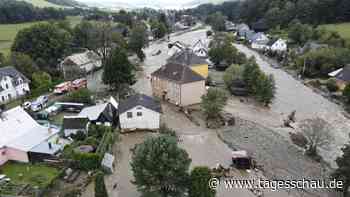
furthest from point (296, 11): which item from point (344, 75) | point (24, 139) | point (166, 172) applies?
point (24, 139)

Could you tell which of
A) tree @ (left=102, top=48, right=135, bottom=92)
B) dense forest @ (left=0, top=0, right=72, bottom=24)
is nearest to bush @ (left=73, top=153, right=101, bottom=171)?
tree @ (left=102, top=48, right=135, bottom=92)

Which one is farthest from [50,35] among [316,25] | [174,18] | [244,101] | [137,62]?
[174,18]

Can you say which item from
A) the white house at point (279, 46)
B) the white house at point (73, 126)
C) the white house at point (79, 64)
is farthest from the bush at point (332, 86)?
the white house at point (79, 64)

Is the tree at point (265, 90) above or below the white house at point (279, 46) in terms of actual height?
below

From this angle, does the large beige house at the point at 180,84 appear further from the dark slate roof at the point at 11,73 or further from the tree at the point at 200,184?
the dark slate roof at the point at 11,73

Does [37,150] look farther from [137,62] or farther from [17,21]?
[17,21]
